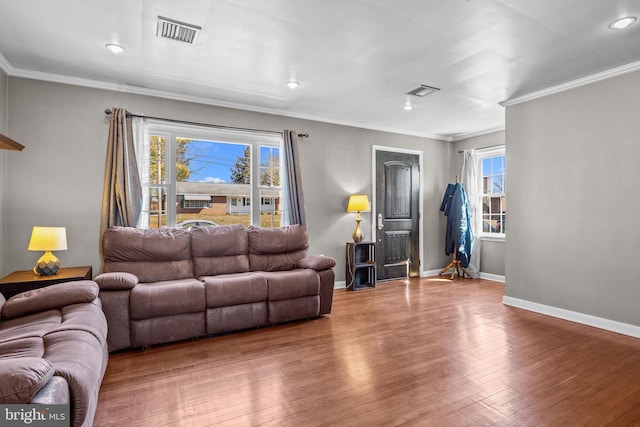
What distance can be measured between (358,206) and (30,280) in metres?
3.84

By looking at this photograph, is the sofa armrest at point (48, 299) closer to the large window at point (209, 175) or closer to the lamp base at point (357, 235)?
the large window at point (209, 175)

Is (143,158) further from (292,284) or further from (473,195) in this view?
(473,195)

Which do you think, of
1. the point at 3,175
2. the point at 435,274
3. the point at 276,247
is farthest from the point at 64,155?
the point at 435,274

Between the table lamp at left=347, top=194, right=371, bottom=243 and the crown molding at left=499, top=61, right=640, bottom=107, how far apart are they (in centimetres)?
223

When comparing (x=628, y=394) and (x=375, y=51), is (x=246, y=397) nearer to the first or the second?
(x=628, y=394)

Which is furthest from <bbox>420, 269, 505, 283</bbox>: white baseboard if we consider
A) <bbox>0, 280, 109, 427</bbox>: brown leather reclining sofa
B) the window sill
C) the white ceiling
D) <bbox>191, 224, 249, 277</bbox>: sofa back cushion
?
<bbox>0, 280, 109, 427</bbox>: brown leather reclining sofa

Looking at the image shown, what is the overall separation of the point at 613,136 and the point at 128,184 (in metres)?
5.16

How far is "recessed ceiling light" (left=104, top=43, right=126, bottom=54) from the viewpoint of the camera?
115 inches

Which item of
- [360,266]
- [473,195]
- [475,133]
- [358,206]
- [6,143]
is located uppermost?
[475,133]

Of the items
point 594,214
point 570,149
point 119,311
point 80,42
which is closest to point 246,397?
point 119,311

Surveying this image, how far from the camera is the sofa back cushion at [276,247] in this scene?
13.4 feet

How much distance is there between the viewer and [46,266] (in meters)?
3.06

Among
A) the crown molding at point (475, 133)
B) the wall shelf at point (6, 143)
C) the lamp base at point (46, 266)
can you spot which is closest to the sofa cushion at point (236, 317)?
the lamp base at point (46, 266)

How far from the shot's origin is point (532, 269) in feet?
13.5
